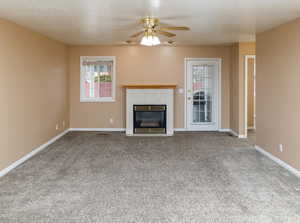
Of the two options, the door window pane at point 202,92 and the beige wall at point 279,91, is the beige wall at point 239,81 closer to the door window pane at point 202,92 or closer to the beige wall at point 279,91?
the door window pane at point 202,92

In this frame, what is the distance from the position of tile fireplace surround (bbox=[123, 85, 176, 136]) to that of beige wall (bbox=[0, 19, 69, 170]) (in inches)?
69.6

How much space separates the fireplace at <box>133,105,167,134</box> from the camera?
777 cm

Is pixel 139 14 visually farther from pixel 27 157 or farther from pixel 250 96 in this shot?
pixel 250 96

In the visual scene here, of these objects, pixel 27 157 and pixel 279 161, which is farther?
pixel 27 157

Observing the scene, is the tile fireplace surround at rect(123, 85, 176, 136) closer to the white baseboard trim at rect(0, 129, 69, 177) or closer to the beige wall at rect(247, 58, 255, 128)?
the white baseboard trim at rect(0, 129, 69, 177)

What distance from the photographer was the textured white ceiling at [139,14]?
11.9 feet

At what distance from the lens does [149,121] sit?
26.0 feet

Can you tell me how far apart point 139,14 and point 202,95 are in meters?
4.41

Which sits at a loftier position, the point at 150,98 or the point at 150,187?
the point at 150,98

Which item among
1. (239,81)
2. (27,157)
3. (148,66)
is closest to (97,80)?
(148,66)

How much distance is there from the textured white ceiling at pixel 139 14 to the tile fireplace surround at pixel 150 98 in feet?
→ 6.92

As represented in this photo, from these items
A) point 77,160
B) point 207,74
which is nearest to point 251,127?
point 207,74

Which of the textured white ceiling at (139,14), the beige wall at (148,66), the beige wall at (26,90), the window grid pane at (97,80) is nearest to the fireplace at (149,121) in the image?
the beige wall at (148,66)

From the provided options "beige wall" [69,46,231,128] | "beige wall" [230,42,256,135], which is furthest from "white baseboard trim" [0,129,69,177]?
"beige wall" [230,42,256,135]
